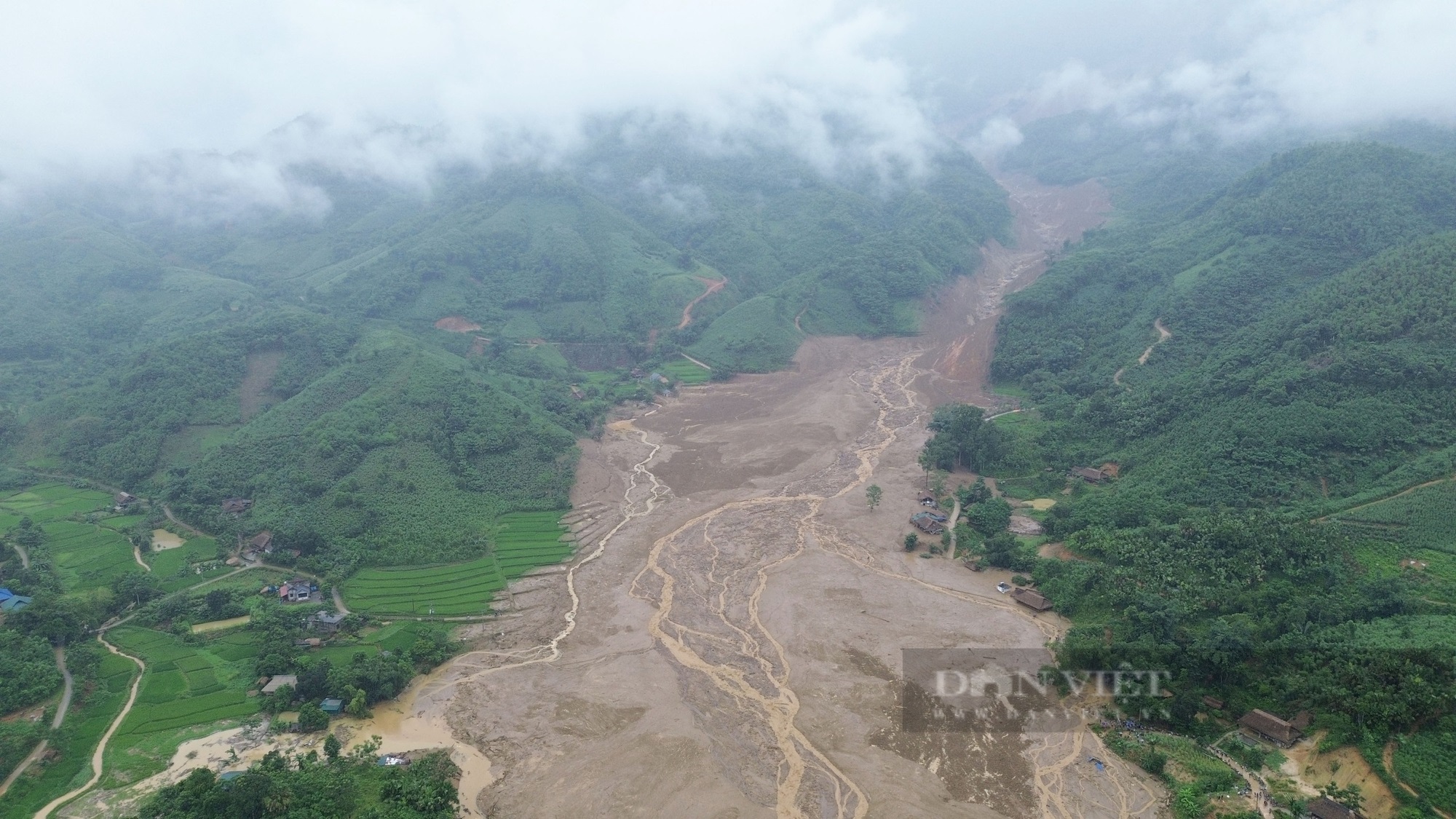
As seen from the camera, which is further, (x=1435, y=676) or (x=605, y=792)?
(x=605, y=792)

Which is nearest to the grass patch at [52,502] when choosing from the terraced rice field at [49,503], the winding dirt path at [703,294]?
the terraced rice field at [49,503]

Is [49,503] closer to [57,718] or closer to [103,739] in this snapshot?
[57,718]

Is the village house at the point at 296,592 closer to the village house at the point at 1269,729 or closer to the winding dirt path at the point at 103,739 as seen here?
the winding dirt path at the point at 103,739

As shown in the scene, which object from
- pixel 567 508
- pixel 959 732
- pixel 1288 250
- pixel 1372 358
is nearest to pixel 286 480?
pixel 567 508

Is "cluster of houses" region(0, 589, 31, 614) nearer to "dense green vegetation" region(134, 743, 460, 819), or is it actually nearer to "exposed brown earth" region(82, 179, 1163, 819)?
"dense green vegetation" region(134, 743, 460, 819)

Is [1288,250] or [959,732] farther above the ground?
[1288,250]

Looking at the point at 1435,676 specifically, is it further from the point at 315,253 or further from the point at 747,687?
the point at 315,253

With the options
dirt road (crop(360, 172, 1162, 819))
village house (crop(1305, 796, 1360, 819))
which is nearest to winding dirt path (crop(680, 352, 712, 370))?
dirt road (crop(360, 172, 1162, 819))

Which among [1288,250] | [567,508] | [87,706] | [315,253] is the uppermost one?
[315,253]
